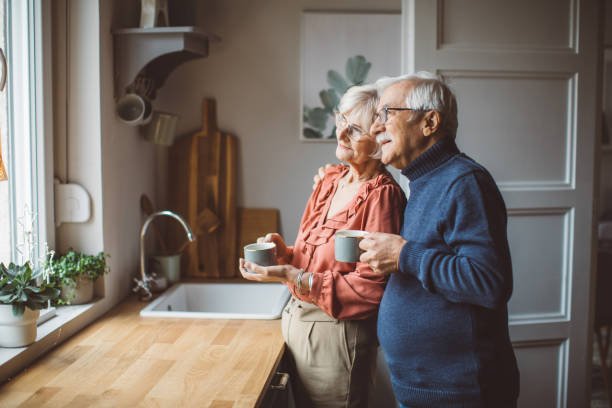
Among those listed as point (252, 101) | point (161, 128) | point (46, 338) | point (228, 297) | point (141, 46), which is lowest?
point (228, 297)

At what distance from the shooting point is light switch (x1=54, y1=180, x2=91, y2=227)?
1.91m

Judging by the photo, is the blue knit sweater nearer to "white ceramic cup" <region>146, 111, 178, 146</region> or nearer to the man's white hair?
the man's white hair

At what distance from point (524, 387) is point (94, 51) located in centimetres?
200

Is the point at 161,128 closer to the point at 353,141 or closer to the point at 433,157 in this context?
the point at 353,141

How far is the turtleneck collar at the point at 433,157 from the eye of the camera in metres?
1.30

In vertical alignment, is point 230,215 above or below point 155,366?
above

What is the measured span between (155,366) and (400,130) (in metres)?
0.89

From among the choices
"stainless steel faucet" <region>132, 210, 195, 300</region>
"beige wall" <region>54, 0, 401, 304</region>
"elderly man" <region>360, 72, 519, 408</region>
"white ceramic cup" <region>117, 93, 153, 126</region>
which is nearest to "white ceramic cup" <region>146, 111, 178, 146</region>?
"beige wall" <region>54, 0, 401, 304</region>

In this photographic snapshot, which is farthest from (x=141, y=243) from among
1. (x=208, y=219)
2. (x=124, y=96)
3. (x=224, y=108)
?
(x=224, y=108)

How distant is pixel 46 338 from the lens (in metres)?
1.58

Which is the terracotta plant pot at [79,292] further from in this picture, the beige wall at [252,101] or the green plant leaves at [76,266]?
the beige wall at [252,101]

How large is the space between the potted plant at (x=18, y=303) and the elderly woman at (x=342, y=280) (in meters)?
0.55

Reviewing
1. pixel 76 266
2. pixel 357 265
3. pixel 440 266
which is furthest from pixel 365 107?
pixel 76 266

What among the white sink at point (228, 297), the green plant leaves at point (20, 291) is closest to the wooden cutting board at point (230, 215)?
the white sink at point (228, 297)
